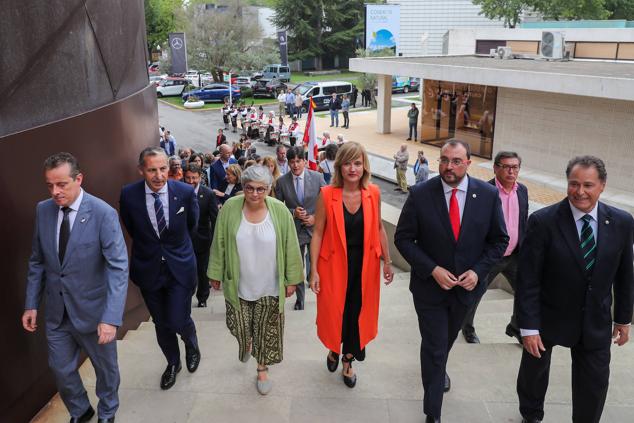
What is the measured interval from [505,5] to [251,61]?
20.3m

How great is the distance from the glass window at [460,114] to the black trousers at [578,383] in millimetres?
16331

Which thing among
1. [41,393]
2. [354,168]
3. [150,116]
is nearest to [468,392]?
[354,168]

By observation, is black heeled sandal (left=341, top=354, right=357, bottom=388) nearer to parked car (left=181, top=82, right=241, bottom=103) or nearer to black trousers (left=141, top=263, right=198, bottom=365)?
black trousers (left=141, top=263, right=198, bottom=365)

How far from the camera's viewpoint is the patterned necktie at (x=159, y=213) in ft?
14.2

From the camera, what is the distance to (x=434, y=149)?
23.4 m

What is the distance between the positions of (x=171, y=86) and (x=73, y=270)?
134 ft

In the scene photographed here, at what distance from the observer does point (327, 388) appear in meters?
4.41

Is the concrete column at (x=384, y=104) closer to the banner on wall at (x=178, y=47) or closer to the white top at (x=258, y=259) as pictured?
the banner on wall at (x=178, y=47)

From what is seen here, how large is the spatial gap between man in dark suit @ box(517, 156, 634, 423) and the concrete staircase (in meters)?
0.65

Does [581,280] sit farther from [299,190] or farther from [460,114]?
[460,114]

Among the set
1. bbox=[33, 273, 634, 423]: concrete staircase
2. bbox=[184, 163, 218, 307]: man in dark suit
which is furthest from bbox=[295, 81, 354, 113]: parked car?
bbox=[33, 273, 634, 423]: concrete staircase

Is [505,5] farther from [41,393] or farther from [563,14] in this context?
[41,393]

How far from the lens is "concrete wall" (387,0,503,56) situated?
160 feet

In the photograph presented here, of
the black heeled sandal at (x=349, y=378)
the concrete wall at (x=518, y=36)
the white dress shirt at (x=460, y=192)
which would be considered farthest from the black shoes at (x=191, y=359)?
the concrete wall at (x=518, y=36)
